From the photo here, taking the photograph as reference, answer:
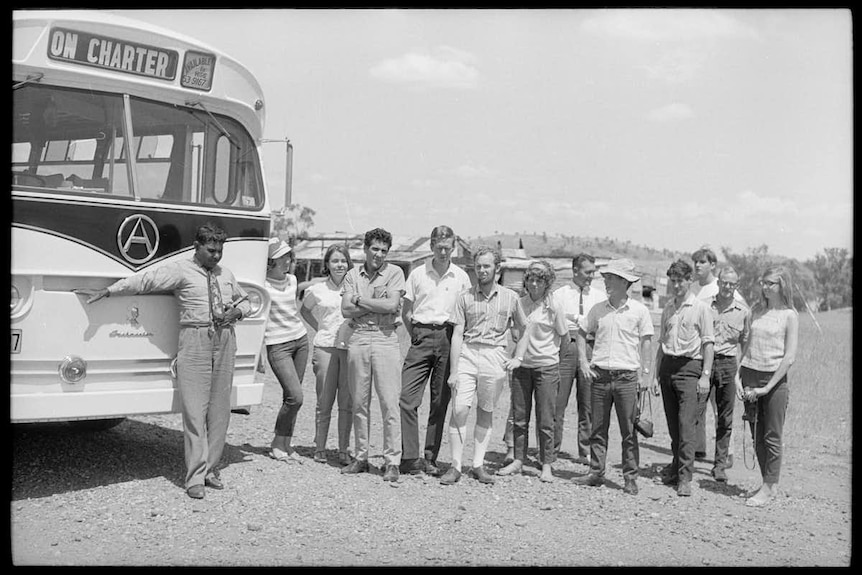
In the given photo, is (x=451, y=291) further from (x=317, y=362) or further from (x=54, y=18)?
(x=54, y=18)

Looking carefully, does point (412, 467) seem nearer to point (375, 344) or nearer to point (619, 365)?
point (375, 344)

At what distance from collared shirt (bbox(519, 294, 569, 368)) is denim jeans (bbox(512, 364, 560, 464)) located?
0.06m

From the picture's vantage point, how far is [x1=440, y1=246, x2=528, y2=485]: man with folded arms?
7.10 m

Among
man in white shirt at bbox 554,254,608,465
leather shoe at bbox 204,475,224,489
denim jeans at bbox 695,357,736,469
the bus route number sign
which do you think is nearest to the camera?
the bus route number sign

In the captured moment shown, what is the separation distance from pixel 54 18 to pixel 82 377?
2.38 metres

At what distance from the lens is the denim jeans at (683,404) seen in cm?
733

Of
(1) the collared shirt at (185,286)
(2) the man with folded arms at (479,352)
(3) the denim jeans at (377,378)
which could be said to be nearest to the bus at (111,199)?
(1) the collared shirt at (185,286)

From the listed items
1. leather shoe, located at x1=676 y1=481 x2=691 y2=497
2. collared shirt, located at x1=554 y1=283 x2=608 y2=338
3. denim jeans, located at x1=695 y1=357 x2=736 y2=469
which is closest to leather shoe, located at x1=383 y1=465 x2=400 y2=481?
collared shirt, located at x1=554 y1=283 x2=608 y2=338

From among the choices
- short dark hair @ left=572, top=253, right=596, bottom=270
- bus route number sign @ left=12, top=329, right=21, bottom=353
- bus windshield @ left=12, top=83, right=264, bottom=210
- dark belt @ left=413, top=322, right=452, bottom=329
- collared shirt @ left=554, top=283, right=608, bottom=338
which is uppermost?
bus windshield @ left=12, top=83, right=264, bottom=210

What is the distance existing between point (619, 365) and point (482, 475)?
141 cm

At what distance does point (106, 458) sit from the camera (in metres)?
7.39

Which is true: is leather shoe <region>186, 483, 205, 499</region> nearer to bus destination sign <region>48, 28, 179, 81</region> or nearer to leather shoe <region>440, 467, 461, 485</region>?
leather shoe <region>440, 467, 461, 485</region>

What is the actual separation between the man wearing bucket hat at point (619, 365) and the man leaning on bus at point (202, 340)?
9.56 ft
